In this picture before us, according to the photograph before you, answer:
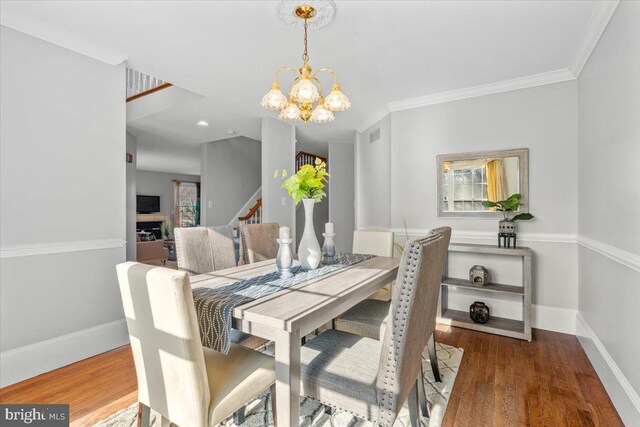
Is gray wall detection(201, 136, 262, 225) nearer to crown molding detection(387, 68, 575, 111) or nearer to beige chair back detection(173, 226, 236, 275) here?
crown molding detection(387, 68, 575, 111)

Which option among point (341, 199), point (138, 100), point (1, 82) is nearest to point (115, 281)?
point (1, 82)

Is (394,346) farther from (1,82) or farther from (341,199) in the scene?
(341,199)

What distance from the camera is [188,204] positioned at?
1218 cm

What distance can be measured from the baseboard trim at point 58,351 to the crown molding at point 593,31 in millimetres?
4080

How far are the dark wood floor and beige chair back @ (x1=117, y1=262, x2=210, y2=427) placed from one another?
36.3 inches

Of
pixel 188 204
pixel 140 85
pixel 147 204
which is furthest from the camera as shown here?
pixel 188 204

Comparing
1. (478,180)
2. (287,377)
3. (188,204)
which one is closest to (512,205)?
(478,180)

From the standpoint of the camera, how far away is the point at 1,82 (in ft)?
6.81

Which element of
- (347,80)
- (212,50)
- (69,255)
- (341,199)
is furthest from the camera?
(341,199)

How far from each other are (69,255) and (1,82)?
1.22 meters

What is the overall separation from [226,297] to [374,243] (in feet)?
5.42

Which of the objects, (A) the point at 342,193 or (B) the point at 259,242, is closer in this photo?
(B) the point at 259,242

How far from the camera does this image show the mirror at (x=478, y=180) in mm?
3121

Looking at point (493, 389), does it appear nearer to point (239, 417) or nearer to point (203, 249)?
point (239, 417)
